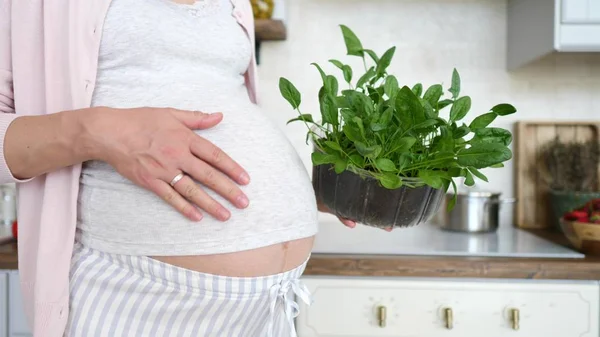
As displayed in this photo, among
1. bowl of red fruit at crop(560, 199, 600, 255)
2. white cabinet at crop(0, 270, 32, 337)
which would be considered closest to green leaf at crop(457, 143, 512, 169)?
bowl of red fruit at crop(560, 199, 600, 255)

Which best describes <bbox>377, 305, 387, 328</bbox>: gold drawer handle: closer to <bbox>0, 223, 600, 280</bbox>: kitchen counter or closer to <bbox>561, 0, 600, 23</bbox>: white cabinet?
<bbox>0, 223, 600, 280</bbox>: kitchen counter

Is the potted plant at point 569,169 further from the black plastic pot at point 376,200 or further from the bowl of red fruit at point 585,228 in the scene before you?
the black plastic pot at point 376,200

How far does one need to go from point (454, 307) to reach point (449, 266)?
97 millimetres

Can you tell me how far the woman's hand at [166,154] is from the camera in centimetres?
53

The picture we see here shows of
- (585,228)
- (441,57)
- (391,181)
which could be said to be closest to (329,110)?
(391,181)

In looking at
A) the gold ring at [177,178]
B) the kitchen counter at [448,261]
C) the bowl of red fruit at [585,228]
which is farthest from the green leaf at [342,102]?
the bowl of red fruit at [585,228]

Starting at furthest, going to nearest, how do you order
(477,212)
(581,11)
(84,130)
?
(477,212) < (581,11) < (84,130)

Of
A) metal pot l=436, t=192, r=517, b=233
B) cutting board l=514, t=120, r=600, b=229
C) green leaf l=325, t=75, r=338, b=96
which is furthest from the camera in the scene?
cutting board l=514, t=120, r=600, b=229

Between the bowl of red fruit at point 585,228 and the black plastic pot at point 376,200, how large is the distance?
68 centimetres

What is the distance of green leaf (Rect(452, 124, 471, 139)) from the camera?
55 centimetres

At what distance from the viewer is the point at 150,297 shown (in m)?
0.60

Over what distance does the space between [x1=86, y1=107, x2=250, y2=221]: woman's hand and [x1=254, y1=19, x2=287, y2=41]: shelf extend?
866 millimetres

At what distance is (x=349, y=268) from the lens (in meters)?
1.07

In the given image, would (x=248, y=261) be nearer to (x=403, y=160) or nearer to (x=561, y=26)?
(x=403, y=160)
